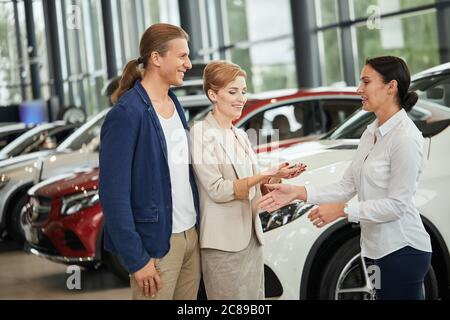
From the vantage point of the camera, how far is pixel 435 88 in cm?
429

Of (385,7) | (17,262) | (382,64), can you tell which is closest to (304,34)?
(385,7)

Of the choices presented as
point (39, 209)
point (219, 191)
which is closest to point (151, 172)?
point (219, 191)

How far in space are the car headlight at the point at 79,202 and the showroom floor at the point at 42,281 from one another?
576 millimetres

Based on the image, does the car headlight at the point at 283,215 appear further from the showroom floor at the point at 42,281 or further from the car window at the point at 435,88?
the showroom floor at the point at 42,281

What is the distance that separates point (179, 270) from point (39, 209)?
3555 millimetres

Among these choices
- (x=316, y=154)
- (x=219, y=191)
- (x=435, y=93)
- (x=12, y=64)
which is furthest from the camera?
(x=12, y=64)

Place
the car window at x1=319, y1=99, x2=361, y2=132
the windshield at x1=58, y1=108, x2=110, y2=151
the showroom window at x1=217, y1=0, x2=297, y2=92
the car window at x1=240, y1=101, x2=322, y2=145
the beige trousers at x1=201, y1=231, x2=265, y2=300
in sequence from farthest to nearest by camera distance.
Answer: the showroom window at x1=217, y1=0, x2=297, y2=92, the windshield at x1=58, y1=108, x2=110, y2=151, the car window at x1=319, y1=99, x2=361, y2=132, the car window at x1=240, y1=101, x2=322, y2=145, the beige trousers at x1=201, y1=231, x2=265, y2=300

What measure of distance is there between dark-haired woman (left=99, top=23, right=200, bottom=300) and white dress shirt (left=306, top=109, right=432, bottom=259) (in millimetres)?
494

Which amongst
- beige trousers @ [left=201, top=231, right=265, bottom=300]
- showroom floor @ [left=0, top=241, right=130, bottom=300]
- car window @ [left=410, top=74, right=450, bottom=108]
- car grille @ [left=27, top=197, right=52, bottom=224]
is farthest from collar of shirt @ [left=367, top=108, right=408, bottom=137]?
car grille @ [left=27, top=197, right=52, bottom=224]

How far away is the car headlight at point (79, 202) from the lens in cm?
570

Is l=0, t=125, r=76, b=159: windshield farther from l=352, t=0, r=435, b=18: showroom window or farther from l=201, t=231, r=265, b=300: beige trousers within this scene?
l=352, t=0, r=435, b=18: showroom window

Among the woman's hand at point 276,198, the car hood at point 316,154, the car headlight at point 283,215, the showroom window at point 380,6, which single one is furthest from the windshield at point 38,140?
the showroom window at point 380,6

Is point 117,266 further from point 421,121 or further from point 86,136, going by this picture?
point 421,121

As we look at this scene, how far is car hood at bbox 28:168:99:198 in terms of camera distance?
5.78 m
